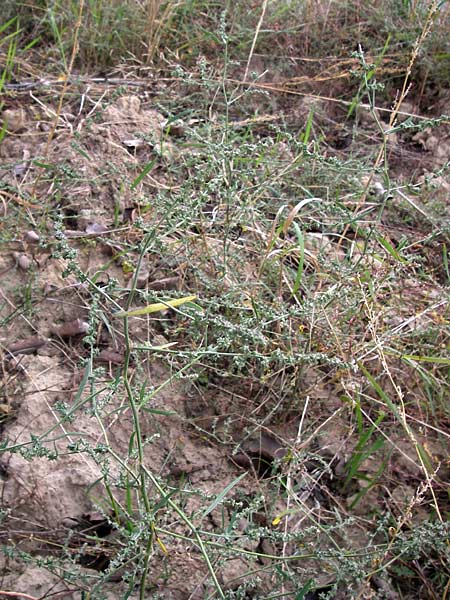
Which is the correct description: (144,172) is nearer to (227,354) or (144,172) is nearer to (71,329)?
(71,329)

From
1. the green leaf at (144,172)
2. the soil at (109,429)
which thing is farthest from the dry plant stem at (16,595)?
the green leaf at (144,172)

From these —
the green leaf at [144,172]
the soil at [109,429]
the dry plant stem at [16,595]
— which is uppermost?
the green leaf at [144,172]

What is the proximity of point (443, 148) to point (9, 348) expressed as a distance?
79.8 inches

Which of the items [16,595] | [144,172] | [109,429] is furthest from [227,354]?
[144,172]

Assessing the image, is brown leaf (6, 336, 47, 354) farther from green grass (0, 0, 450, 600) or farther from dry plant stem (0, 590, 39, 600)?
dry plant stem (0, 590, 39, 600)

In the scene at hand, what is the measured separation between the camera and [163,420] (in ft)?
7.15

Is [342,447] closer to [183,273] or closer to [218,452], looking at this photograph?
[218,452]

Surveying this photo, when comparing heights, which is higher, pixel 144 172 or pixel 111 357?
pixel 144 172

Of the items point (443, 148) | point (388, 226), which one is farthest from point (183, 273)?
point (443, 148)

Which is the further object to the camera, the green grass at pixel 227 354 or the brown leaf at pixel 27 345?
the brown leaf at pixel 27 345

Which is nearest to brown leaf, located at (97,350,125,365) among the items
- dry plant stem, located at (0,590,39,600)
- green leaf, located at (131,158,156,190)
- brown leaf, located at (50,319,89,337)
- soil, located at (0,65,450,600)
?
soil, located at (0,65,450,600)

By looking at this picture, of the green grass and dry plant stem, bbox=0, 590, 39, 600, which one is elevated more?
the green grass

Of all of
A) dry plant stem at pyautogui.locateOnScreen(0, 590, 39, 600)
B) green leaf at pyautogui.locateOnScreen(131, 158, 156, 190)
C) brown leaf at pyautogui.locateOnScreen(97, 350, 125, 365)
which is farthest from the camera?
green leaf at pyautogui.locateOnScreen(131, 158, 156, 190)

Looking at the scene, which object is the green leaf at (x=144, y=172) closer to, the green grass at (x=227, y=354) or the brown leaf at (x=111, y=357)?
the green grass at (x=227, y=354)
